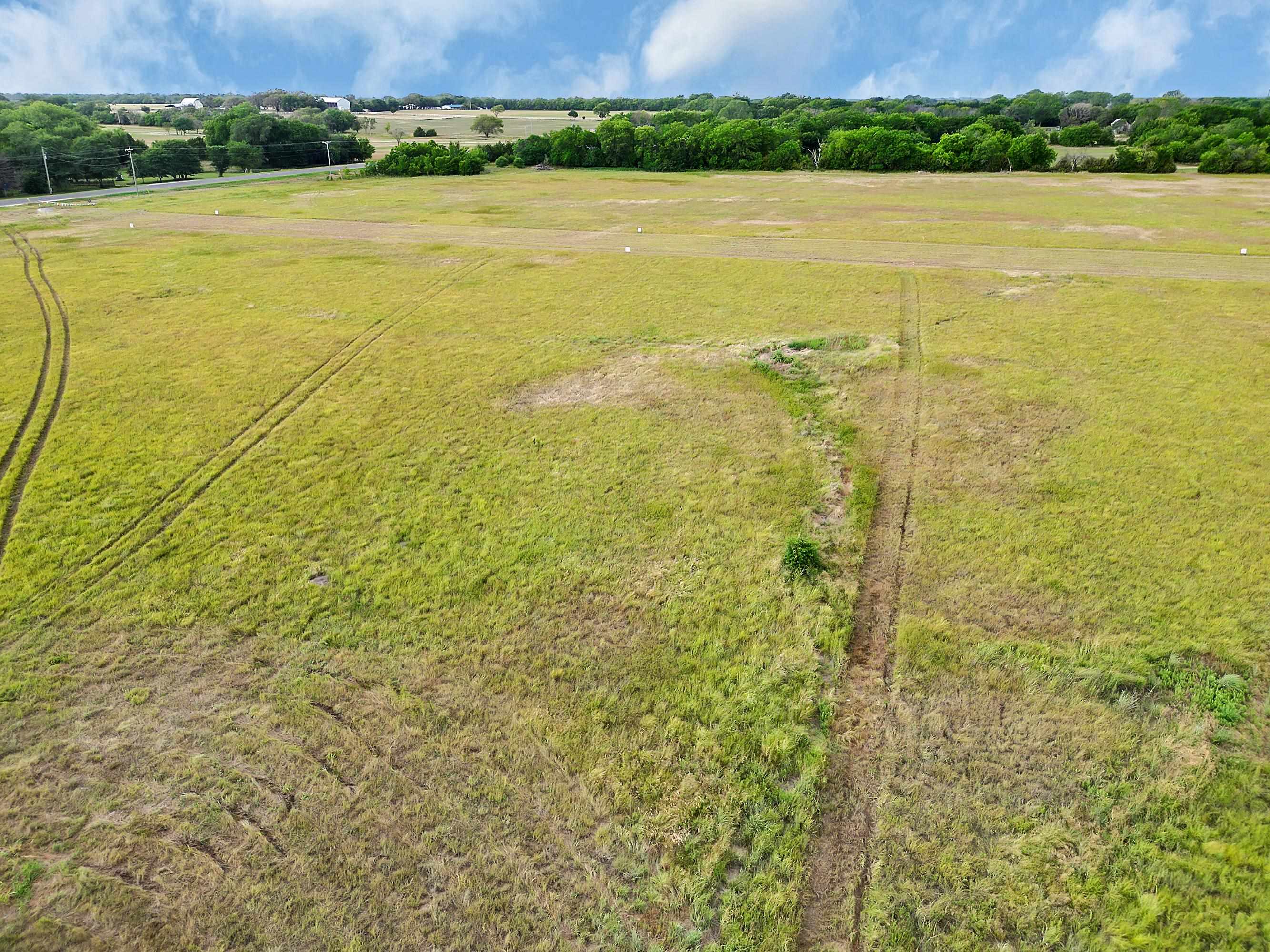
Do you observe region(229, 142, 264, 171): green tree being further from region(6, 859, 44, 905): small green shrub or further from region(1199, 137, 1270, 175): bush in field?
region(1199, 137, 1270, 175): bush in field

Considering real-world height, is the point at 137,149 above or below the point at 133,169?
above

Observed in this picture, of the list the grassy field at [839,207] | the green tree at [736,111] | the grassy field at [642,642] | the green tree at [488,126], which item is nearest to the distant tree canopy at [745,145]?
the grassy field at [839,207]

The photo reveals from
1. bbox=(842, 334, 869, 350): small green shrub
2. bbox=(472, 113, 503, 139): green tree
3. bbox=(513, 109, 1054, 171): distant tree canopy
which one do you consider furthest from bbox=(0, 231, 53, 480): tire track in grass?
bbox=(472, 113, 503, 139): green tree

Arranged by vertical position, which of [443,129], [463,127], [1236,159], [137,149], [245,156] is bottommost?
[1236,159]

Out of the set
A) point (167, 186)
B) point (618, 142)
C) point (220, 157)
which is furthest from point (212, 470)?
point (220, 157)

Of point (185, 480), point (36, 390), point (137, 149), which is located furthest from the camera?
point (137, 149)

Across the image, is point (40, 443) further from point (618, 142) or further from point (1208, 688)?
point (618, 142)

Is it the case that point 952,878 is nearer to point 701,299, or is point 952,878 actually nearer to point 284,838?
point 284,838
